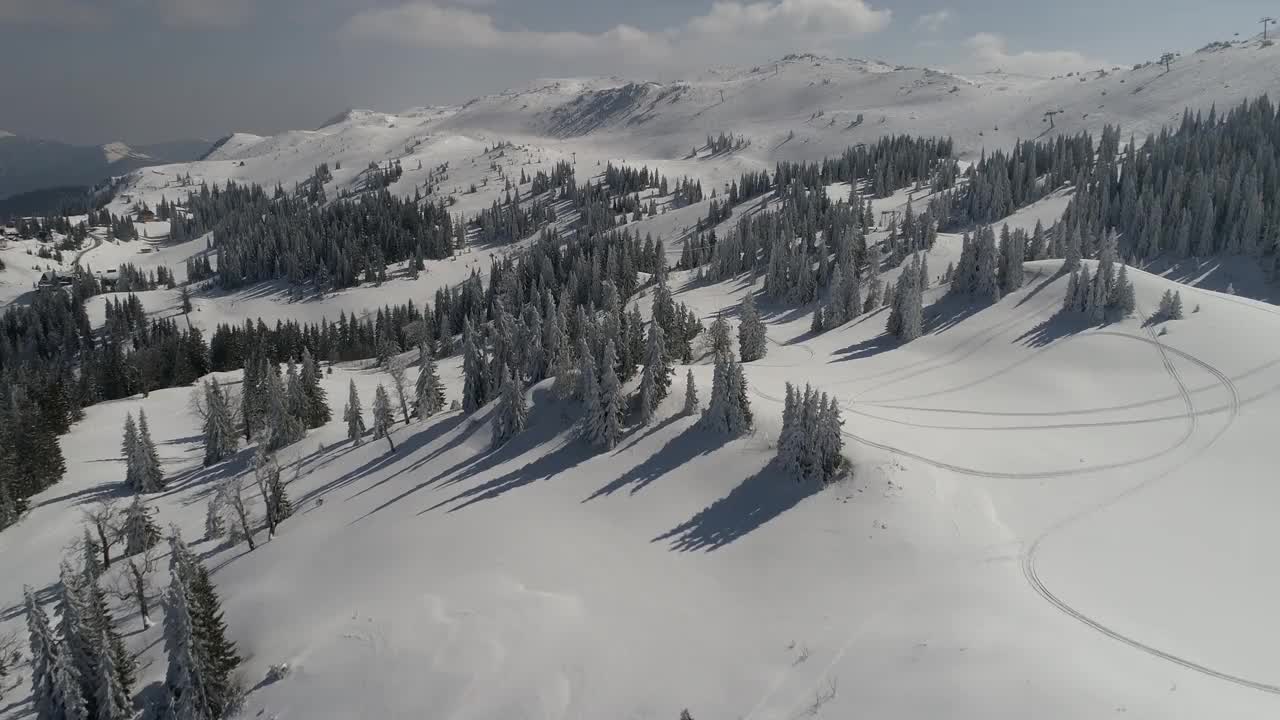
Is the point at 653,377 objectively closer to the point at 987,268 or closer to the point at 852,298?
the point at 987,268

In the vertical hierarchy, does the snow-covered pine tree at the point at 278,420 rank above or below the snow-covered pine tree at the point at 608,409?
below

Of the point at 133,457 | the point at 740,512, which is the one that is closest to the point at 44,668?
the point at 740,512

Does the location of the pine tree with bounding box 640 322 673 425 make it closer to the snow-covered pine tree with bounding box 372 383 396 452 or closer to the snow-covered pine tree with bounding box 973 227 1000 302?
the snow-covered pine tree with bounding box 372 383 396 452

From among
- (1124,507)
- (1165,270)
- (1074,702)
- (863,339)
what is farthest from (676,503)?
(1165,270)

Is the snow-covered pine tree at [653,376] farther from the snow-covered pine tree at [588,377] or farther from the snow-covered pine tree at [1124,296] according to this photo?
the snow-covered pine tree at [1124,296]

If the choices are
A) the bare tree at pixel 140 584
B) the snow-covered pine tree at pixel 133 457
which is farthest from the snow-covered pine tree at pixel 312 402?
the bare tree at pixel 140 584

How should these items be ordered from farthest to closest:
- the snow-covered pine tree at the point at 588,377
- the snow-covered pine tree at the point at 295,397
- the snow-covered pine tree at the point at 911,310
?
the snow-covered pine tree at the point at 911,310, the snow-covered pine tree at the point at 295,397, the snow-covered pine tree at the point at 588,377

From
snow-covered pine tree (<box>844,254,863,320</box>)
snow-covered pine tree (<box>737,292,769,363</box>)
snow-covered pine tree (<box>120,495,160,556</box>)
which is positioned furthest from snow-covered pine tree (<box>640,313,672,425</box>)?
snow-covered pine tree (<box>844,254,863,320</box>)
